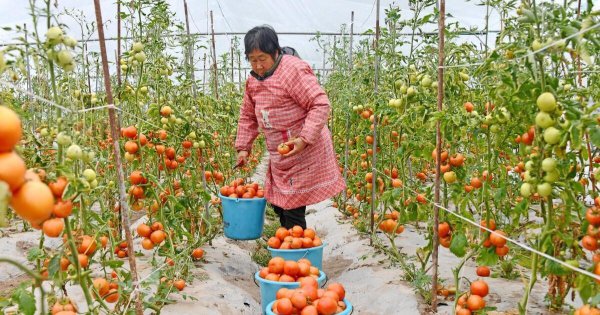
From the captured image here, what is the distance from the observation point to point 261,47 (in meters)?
3.37

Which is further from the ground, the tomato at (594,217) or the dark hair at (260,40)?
the dark hair at (260,40)

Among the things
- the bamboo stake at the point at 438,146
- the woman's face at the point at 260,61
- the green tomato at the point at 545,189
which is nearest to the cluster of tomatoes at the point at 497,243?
the bamboo stake at the point at 438,146

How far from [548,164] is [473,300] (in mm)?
811

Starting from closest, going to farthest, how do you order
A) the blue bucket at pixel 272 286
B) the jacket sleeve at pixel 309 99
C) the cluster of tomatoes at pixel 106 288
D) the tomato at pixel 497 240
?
the cluster of tomatoes at pixel 106 288, the tomato at pixel 497 240, the blue bucket at pixel 272 286, the jacket sleeve at pixel 309 99

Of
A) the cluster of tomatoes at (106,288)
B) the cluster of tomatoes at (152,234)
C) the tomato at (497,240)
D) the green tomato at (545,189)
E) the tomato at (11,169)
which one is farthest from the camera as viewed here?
the cluster of tomatoes at (152,234)

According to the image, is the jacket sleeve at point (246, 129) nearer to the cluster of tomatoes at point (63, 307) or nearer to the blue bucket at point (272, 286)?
the blue bucket at point (272, 286)

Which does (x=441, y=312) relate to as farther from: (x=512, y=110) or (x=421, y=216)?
(x=512, y=110)

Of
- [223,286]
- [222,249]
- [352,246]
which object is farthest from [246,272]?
[352,246]

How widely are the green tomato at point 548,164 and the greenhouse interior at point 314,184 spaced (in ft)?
0.04

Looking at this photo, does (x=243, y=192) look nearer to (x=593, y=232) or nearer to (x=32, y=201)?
(x=593, y=232)

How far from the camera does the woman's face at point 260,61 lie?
3.39 metres

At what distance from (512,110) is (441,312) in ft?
4.01

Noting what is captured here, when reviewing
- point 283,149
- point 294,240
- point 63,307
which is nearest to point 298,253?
point 294,240

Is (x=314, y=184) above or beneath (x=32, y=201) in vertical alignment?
beneath
